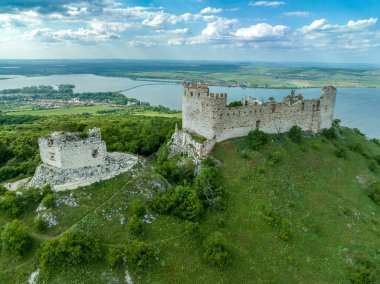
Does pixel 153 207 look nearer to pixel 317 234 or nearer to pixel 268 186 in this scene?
pixel 268 186

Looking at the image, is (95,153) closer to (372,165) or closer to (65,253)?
(65,253)

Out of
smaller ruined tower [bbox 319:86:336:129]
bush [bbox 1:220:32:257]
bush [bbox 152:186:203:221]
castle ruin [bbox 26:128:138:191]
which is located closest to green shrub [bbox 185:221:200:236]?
bush [bbox 152:186:203:221]

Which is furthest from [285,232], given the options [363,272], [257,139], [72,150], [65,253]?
[72,150]

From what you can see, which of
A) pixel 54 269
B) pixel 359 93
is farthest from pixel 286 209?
pixel 359 93

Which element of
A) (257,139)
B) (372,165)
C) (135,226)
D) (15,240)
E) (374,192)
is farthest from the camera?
(372,165)

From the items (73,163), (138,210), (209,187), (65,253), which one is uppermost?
(73,163)
